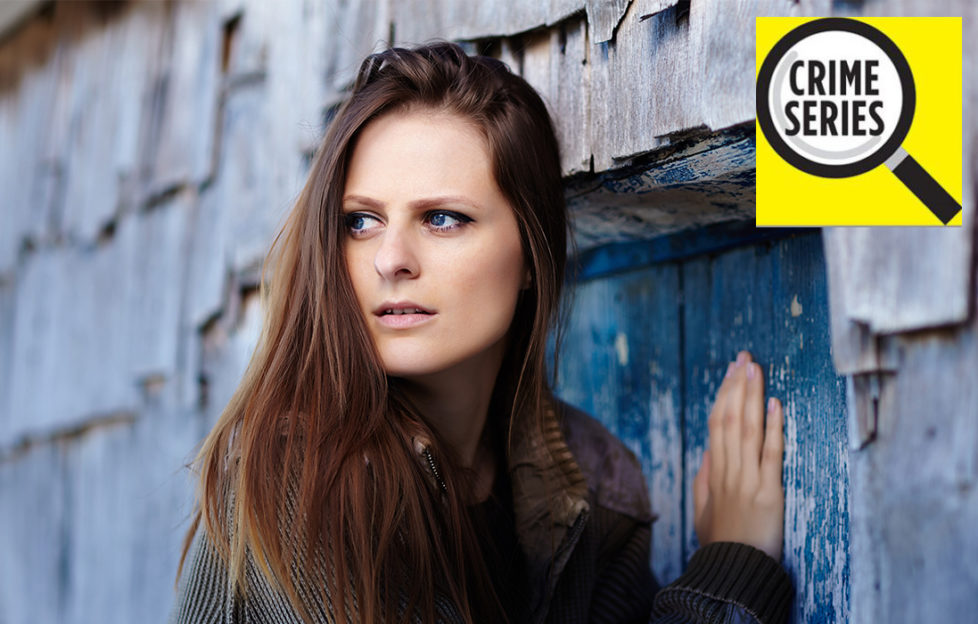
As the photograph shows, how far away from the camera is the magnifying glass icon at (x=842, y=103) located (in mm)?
1182

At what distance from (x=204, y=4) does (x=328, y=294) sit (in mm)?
2108

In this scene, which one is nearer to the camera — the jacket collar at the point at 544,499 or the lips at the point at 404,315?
the lips at the point at 404,315

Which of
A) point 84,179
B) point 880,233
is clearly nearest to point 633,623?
point 880,233

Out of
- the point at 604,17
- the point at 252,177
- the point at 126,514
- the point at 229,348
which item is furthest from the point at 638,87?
the point at 126,514

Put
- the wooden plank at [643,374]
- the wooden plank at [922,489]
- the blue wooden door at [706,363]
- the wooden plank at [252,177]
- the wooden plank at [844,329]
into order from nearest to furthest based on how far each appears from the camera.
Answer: the wooden plank at [922,489]
the wooden plank at [844,329]
the blue wooden door at [706,363]
the wooden plank at [643,374]
the wooden plank at [252,177]

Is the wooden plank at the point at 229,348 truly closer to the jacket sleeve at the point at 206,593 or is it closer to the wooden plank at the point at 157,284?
the wooden plank at the point at 157,284

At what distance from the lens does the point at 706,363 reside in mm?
1946

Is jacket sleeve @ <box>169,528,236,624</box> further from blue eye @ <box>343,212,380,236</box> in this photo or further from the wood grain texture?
the wood grain texture

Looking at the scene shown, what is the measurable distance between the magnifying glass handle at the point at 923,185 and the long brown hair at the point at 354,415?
751 mm

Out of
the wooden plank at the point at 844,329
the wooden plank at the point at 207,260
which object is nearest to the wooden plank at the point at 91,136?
the wooden plank at the point at 207,260

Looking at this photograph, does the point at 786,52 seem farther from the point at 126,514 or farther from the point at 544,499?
the point at 126,514

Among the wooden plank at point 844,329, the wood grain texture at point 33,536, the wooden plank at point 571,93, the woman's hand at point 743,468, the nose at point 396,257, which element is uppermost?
the wooden plank at point 571,93

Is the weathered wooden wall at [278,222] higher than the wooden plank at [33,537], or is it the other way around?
the weathered wooden wall at [278,222]

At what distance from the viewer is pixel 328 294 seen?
1681 mm
